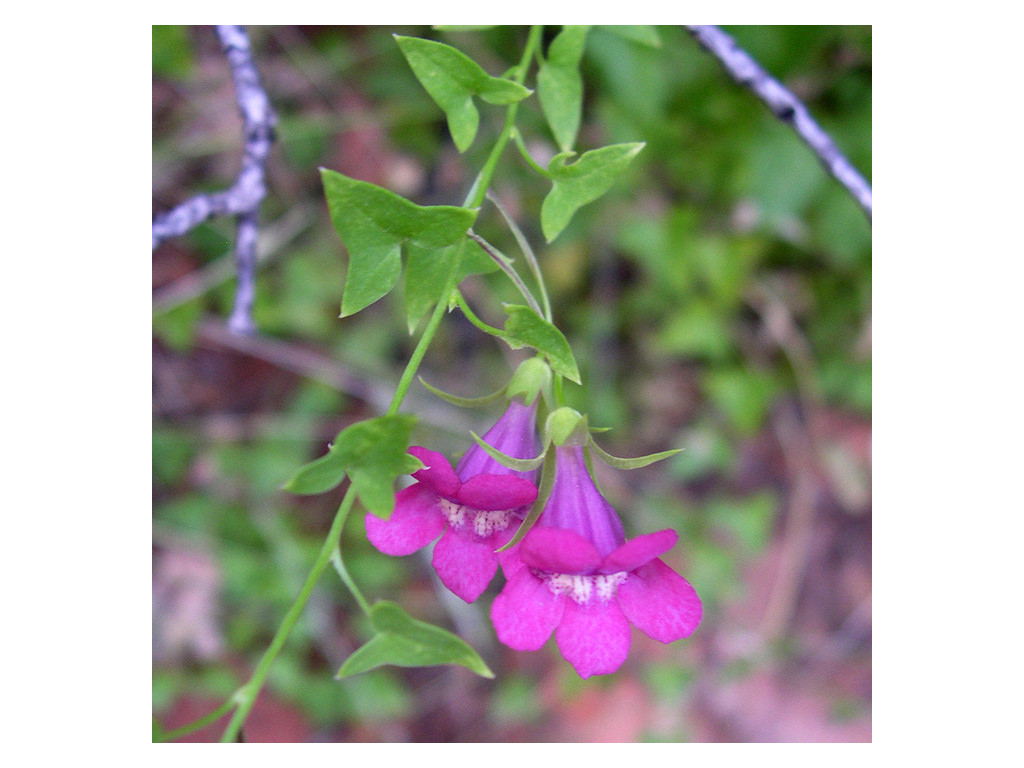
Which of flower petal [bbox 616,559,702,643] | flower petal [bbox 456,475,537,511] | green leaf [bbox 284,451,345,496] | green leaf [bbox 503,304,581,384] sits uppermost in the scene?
green leaf [bbox 503,304,581,384]

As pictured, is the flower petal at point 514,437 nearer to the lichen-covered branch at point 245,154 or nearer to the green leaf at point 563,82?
the green leaf at point 563,82

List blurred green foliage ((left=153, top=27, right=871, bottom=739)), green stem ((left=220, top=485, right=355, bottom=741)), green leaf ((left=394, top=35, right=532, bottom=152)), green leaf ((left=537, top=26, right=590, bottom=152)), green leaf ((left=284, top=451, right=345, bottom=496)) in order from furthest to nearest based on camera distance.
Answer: blurred green foliage ((left=153, top=27, right=871, bottom=739))
green leaf ((left=537, top=26, right=590, bottom=152))
green leaf ((left=394, top=35, right=532, bottom=152))
green stem ((left=220, top=485, right=355, bottom=741))
green leaf ((left=284, top=451, right=345, bottom=496))

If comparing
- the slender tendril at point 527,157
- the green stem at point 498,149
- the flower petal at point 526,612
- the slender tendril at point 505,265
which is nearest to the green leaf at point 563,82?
the green stem at point 498,149

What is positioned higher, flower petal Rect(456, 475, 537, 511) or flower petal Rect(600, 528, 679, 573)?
flower petal Rect(456, 475, 537, 511)

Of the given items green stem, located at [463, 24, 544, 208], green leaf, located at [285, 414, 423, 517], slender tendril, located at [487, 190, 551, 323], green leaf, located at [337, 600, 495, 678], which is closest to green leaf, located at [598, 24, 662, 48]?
green stem, located at [463, 24, 544, 208]

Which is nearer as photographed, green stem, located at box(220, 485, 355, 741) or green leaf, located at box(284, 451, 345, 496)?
green leaf, located at box(284, 451, 345, 496)

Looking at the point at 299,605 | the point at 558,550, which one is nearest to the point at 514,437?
the point at 558,550

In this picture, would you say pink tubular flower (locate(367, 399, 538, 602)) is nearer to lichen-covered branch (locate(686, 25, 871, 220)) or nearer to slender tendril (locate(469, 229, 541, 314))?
slender tendril (locate(469, 229, 541, 314))
